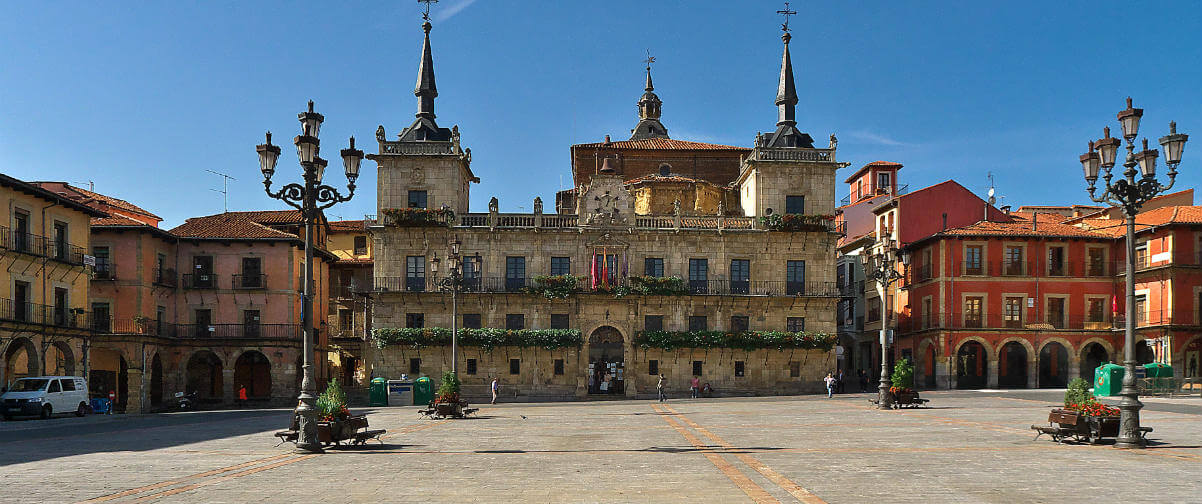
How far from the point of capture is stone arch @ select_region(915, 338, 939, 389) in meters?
55.8

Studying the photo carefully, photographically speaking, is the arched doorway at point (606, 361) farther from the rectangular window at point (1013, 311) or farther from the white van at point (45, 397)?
the white van at point (45, 397)

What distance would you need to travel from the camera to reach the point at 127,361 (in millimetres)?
47000

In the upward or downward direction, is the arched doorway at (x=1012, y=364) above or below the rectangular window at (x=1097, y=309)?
below

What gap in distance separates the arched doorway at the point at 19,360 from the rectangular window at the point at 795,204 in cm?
3771

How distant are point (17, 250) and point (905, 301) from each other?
48.9 m

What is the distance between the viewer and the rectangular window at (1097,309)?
181 feet

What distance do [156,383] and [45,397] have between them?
16961mm

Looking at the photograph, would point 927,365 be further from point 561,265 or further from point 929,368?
point 561,265

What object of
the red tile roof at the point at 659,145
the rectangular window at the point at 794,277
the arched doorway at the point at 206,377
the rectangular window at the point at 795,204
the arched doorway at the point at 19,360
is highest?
the red tile roof at the point at 659,145

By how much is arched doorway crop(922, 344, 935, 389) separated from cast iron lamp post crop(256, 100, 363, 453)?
1750 inches

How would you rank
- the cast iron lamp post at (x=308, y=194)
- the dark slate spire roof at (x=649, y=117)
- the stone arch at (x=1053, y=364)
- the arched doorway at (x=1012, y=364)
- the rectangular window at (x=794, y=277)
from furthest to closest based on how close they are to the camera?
the dark slate spire roof at (x=649, y=117), the arched doorway at (x=1012, y=364), the stone arch at (x=1053, y=364), the rectangular window at (x=794, y=277), the cast iron lamp post at (x=308, y=194)

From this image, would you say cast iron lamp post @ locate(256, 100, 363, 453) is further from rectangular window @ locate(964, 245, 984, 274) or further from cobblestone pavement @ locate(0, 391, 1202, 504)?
rectangular window @ locate(964, 245, 984, 274)

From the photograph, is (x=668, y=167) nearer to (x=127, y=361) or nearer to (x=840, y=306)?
(x=840, y=306)

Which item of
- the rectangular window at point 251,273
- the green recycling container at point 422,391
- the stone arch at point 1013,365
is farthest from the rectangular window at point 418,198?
the stone arch at point 1013,365
